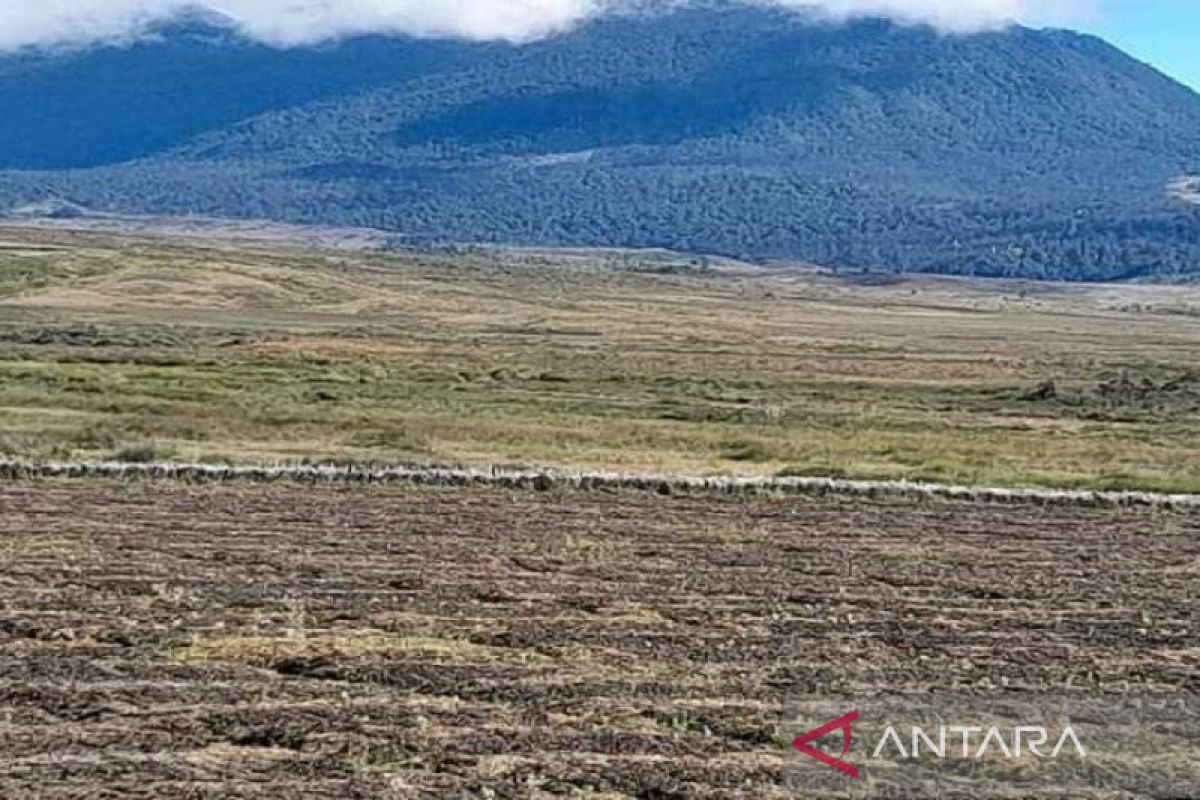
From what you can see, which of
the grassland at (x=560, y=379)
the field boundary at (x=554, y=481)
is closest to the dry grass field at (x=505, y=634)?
the field boundary at (x=554, y=481)

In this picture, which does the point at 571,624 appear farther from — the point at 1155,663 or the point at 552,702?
the point at 1155,663

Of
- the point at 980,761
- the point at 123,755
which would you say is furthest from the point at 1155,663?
the point at 123,755

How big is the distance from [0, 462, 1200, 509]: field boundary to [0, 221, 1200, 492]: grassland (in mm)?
2904

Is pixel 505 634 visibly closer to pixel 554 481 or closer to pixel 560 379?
pixel 554 481

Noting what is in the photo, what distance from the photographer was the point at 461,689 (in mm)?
14797

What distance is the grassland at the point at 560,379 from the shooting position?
40031 millimetres

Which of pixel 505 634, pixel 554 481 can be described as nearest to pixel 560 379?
pixel 554 481

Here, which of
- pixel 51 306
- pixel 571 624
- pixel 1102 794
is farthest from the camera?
pixel 51 306

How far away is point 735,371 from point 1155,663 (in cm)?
6116

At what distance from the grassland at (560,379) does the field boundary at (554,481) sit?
2904 mm

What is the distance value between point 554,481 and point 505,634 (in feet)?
46.6

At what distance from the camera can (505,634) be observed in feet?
56.4

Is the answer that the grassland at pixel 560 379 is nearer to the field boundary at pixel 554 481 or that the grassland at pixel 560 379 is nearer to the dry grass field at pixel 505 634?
the field boundary at pixel 554 481

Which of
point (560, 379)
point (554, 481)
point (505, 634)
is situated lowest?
point (560, 379)
